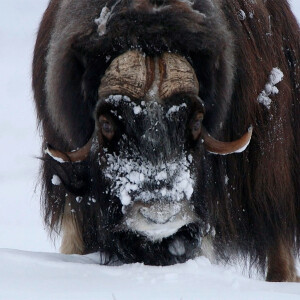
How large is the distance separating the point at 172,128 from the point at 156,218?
0.41 metres

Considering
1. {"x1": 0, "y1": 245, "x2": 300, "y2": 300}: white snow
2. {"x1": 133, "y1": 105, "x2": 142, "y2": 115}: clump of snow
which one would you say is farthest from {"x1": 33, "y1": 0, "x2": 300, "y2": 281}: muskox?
{"x1": 0, "y1": 245, "x2": 300, "y2": 300}: white snow

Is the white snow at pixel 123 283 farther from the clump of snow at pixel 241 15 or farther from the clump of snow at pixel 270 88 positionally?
the clump of snow at pixel 241 15

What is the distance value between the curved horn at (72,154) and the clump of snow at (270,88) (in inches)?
36.0

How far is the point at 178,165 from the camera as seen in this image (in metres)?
3.39

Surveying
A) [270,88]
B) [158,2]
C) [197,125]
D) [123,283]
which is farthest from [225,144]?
[123,283]

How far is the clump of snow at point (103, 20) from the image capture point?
11.6ft

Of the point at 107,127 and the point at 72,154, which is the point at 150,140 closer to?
the point at 107,127

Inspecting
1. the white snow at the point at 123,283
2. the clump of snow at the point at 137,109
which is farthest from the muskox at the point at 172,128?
the white snow at the point at 123,283

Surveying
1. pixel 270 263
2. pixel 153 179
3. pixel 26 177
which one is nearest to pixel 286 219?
pixel 270 263

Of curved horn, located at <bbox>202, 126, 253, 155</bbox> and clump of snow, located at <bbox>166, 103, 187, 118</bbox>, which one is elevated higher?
clump of snow, located at <bbox>166, 103, 187, 118</bbox>

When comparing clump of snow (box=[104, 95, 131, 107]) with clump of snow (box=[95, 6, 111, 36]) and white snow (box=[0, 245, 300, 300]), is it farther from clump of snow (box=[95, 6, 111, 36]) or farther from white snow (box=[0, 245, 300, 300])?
white snow (box=[0, 245, 300, 300])

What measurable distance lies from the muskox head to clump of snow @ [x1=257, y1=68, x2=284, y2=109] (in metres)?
0.62

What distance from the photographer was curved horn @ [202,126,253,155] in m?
3.79

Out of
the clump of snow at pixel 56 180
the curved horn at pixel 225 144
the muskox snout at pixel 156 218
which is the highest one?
the curved horn at pixel 225 144
